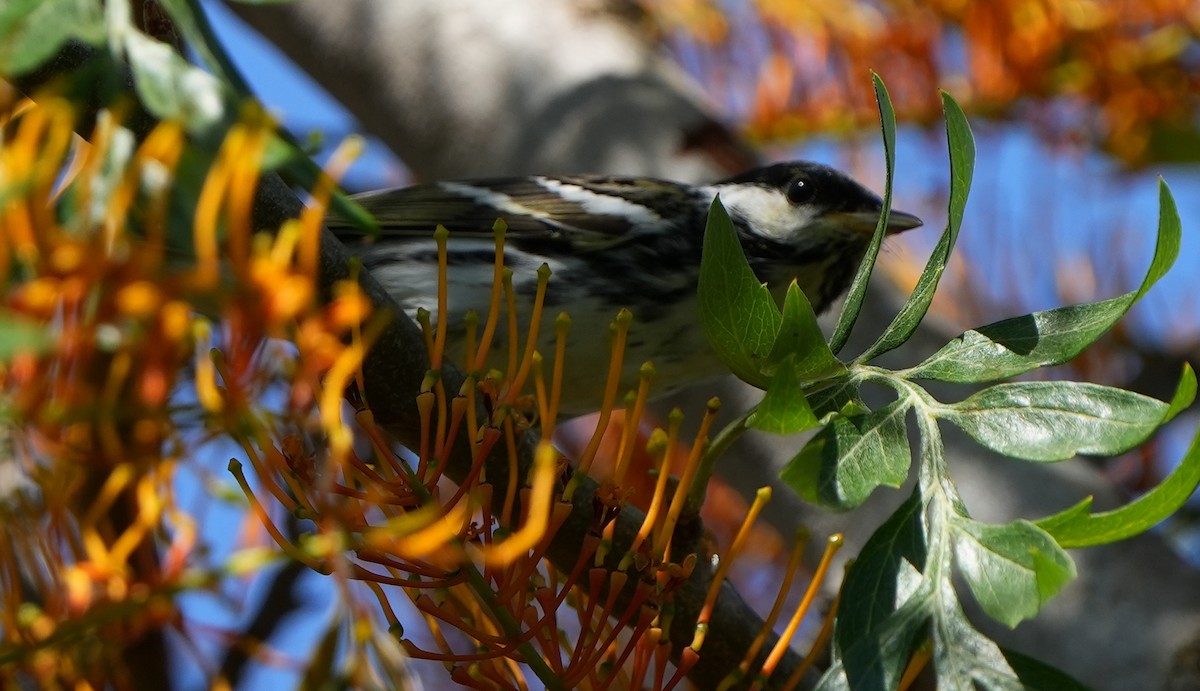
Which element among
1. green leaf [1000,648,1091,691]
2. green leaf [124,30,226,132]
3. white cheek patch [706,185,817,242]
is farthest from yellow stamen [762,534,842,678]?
white cheek patch [706,185,817,242]

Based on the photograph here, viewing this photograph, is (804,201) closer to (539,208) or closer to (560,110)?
(539,208)

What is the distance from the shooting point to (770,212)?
238 cm

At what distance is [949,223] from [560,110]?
5.82 ft

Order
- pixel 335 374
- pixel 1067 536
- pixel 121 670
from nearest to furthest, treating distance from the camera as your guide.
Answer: pixel 335 374
pixel 1067 536
pixel 121 670

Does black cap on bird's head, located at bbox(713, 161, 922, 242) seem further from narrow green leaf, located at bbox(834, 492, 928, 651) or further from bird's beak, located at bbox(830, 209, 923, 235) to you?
narrow green leaf, located at bbox(834, 492, 928, 651)

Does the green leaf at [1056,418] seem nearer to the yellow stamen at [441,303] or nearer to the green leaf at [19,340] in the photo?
the yellow stamen at [441,303]

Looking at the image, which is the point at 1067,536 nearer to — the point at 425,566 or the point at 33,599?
the point at 425,566

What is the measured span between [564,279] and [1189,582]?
1076mm

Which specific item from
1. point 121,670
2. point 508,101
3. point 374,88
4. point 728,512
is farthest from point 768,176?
point 121,670

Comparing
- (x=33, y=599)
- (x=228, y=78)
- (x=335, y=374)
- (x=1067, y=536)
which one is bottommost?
(x=33, y=599)

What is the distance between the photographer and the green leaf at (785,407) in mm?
947

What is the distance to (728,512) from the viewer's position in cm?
291

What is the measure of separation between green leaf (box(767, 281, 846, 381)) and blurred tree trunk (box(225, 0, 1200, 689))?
1168 millimetres

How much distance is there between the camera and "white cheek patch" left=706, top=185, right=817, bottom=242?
7.65ft
